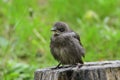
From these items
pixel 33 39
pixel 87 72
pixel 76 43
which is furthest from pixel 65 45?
pixel 33 39

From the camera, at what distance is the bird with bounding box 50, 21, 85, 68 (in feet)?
18.0

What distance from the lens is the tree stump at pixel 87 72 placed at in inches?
201

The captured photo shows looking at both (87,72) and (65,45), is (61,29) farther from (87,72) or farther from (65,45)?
(87,72)

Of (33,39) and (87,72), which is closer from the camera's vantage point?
(87,72)

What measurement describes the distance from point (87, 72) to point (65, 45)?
0.47m

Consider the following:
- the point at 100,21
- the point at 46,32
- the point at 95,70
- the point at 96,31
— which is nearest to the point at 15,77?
the point at 46,32

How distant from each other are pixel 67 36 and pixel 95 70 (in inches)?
22.1

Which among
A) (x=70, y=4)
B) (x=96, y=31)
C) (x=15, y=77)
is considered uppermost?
(x=70, y=4)

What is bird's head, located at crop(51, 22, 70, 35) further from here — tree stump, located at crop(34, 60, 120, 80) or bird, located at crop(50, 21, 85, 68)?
tree stump, located at crop(34, 60, 120, 80)

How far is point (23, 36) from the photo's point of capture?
884 cm

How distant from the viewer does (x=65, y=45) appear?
216 inches

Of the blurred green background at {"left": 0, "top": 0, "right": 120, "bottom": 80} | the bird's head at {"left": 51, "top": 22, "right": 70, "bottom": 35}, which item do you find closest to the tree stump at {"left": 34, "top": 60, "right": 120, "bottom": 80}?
the bird's head at {"left": 51, "top": 22, "right": 70, "bottom": 35}

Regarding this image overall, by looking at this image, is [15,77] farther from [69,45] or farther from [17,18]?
[69,45]

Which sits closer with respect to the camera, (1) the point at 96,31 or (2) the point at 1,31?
(1) the point at 96,31
